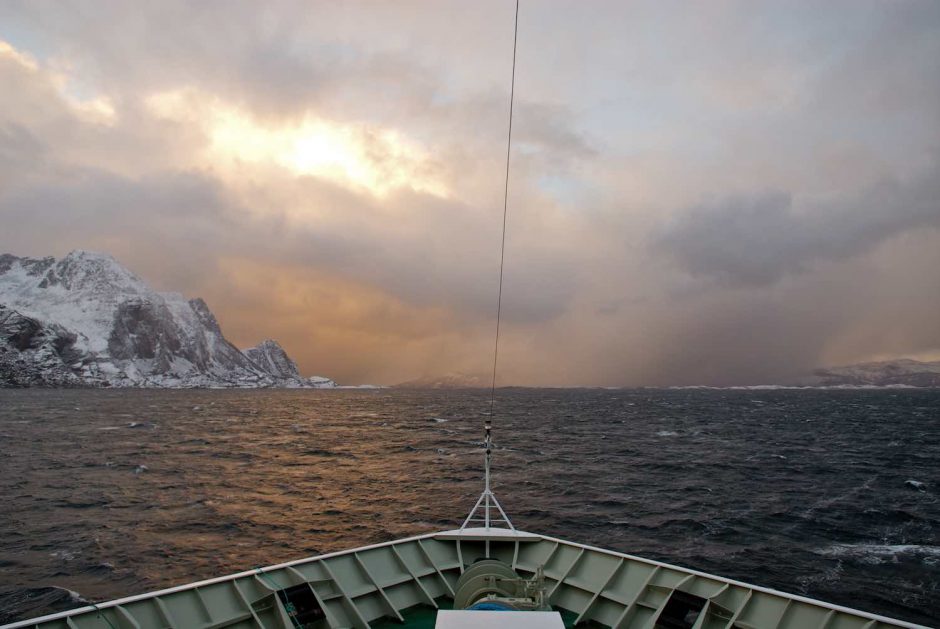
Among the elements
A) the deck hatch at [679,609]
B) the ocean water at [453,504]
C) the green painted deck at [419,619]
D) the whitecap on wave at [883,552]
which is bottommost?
the ocean water at [453,504]

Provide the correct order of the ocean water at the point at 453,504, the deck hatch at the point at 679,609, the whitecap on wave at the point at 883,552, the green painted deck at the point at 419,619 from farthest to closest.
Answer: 1. the whitecap on wave at the point at 883,552
2. the ocean water at the point at 453,504
3. the green painted deck at the point at 419,619
4. the deck hatch at the point at 679,609

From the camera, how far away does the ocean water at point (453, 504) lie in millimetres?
23812

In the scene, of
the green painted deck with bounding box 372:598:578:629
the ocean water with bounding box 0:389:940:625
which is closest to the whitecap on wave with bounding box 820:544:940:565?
the ocean water with bounding box 0:389:940:625

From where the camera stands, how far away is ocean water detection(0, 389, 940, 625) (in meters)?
23.8

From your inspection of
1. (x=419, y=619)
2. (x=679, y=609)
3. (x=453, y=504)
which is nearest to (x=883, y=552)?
(x=453, y=504)

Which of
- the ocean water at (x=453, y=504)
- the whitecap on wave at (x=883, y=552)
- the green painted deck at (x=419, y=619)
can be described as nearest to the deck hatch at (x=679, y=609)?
the green painted deck at (x=419, y=619)

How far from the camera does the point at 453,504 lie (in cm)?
3688

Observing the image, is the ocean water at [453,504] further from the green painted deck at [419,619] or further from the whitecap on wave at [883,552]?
the green painted deck at [419,619]

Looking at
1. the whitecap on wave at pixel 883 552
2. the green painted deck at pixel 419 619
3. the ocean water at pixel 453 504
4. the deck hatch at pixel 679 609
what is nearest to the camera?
the deck hatch at pixel 679 609

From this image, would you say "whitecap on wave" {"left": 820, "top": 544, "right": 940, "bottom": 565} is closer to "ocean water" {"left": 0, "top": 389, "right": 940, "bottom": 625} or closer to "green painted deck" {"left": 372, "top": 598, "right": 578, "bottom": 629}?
"ocean water" {"left": 0, "top": 389, "right": 940, "bottom": 625}

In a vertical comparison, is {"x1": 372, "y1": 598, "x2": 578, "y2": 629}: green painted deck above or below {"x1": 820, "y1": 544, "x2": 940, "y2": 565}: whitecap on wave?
above

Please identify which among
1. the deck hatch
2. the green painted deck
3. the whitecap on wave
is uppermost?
the deck hatch

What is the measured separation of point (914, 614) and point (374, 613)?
21906mm

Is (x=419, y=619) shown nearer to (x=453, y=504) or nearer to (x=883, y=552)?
(x=453, y=504)
